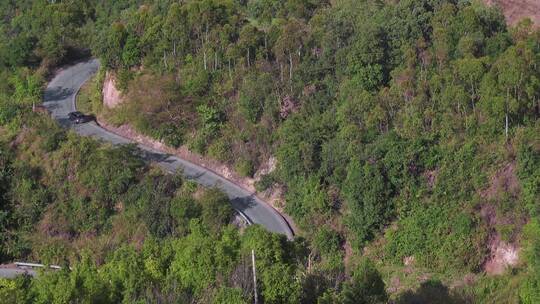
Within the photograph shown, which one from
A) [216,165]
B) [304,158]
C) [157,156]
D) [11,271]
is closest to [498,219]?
[304,158]

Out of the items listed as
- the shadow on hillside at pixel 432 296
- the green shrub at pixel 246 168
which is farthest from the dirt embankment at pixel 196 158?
the shadow on hillside at pixel 432 296

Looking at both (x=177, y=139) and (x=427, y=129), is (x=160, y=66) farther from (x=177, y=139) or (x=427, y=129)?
(x=427, y=129)

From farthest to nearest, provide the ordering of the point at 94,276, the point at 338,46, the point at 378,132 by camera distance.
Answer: the point at 338,46, the point at 378,132, the point at 94,276

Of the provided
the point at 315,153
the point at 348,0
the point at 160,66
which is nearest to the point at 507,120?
the point at 315,153

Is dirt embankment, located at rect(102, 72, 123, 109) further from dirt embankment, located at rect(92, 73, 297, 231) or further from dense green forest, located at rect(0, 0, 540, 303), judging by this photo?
dense green forest, located at rect(0, 0, 540, 303)

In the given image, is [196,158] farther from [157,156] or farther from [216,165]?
[157,156]

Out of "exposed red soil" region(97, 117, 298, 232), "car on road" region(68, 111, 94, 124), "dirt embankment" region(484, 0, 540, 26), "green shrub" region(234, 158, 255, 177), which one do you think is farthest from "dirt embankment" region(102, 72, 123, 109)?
"dirt embankment" region(484, 0, 540, 26)

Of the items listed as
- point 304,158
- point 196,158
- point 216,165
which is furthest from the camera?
point 196,158
